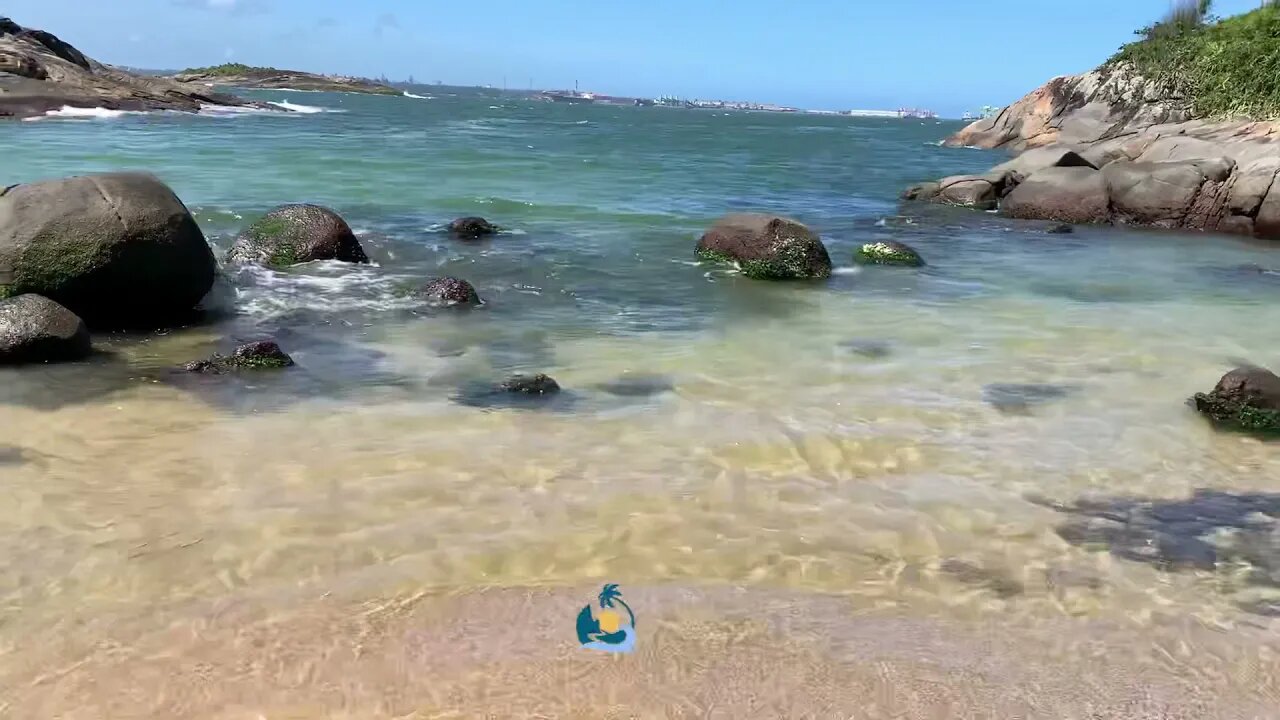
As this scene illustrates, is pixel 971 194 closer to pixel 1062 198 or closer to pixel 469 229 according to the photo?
pixel 1062 198

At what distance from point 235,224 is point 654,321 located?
9.28 m

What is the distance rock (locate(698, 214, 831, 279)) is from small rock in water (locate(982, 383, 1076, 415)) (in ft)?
18.8

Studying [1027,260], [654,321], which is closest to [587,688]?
[654,321]

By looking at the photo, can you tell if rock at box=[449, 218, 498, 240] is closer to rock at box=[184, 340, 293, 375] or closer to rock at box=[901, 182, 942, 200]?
rock at box=[184, 340, 293, 375]

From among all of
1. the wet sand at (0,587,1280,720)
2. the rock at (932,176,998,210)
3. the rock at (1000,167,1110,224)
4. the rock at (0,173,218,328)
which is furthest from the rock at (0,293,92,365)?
the rock at (932,176,998,210)

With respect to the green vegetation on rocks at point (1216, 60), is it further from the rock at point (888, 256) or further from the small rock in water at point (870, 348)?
the small rock in water at point (870, 348)

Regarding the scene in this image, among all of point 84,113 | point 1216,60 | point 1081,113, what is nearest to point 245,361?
point 1216,60

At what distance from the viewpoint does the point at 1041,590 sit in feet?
17.5

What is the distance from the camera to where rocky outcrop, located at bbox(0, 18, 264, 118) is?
47.9 meters

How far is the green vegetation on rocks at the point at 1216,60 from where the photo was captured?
2811cm

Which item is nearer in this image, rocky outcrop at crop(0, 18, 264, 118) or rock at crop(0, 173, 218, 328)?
rock at crop(0, 173, 218, 328)

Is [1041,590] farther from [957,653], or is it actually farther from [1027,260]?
[1027,260]

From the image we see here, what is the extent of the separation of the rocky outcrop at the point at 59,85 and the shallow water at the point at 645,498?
43.4m

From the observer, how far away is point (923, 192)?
2675cm
